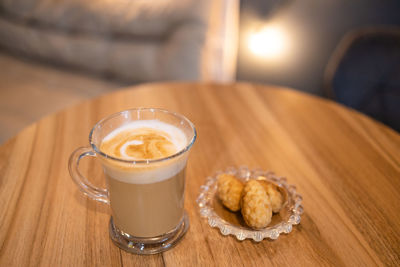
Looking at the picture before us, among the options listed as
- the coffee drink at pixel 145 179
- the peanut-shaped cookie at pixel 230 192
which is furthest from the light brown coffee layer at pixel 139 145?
the peanut-shaped cookie at pixel 230 192

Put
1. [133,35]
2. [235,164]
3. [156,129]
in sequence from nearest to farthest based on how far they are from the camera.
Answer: [156,129] < [235,164] < [133,35]

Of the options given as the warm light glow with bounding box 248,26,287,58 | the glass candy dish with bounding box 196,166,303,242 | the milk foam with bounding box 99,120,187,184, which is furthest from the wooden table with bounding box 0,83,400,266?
the warm light glow with bounding box 248,26,287,58

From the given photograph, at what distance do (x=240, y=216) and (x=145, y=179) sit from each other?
8.0 inches

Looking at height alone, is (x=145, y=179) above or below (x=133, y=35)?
above

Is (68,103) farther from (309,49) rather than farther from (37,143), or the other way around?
(309,49)

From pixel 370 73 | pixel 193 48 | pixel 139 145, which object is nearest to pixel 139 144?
pixel 139 145

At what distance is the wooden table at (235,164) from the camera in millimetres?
597

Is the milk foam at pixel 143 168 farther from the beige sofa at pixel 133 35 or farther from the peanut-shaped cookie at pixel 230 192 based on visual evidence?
the beige sofa at pixel 133 35

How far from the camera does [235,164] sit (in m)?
0.81

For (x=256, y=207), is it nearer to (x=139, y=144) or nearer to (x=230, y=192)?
(x=230, y=192)

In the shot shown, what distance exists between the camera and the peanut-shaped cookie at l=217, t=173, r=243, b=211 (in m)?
0.65

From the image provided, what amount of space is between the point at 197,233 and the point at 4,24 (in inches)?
75.4

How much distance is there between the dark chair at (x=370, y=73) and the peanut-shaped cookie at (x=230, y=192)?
1.11m

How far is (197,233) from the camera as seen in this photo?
636 mm
